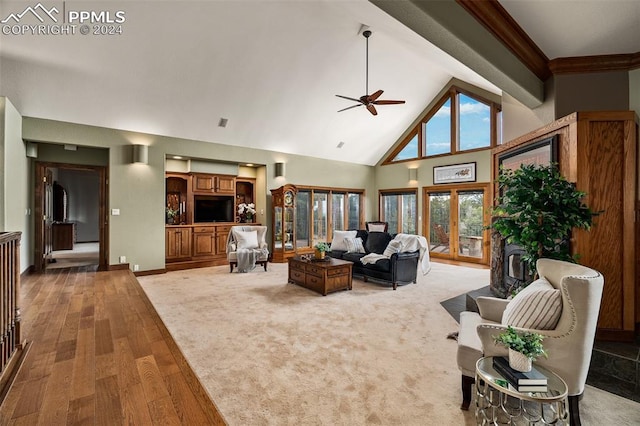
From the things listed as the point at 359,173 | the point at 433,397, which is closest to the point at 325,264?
the point at 433,397

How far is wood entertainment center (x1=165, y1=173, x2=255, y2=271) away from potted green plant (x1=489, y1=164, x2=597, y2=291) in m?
6.13

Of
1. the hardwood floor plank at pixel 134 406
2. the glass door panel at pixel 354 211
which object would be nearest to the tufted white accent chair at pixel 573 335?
the hardwood floor plank at pixel 134 406

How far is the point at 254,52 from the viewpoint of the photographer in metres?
5.05

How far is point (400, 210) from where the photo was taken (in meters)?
9.27

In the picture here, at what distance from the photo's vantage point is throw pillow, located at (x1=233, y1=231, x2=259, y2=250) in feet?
20.9

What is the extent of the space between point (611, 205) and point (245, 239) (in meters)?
5.72

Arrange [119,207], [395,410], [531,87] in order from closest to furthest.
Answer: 1. [395,410]
2. [531,87]
3. [119,207]

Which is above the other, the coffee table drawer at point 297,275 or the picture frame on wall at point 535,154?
the picture frame on wall at point 535,154

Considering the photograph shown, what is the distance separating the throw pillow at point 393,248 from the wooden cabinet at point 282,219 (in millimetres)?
2994

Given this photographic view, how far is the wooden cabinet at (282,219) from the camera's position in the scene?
7535mm

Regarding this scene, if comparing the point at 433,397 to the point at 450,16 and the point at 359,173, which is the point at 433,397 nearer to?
the point at 450,16

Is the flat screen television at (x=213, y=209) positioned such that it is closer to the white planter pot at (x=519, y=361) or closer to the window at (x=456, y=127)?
the window at (x=456, y=127)

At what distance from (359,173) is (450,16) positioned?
744 cm

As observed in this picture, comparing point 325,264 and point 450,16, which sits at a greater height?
point 450,16
